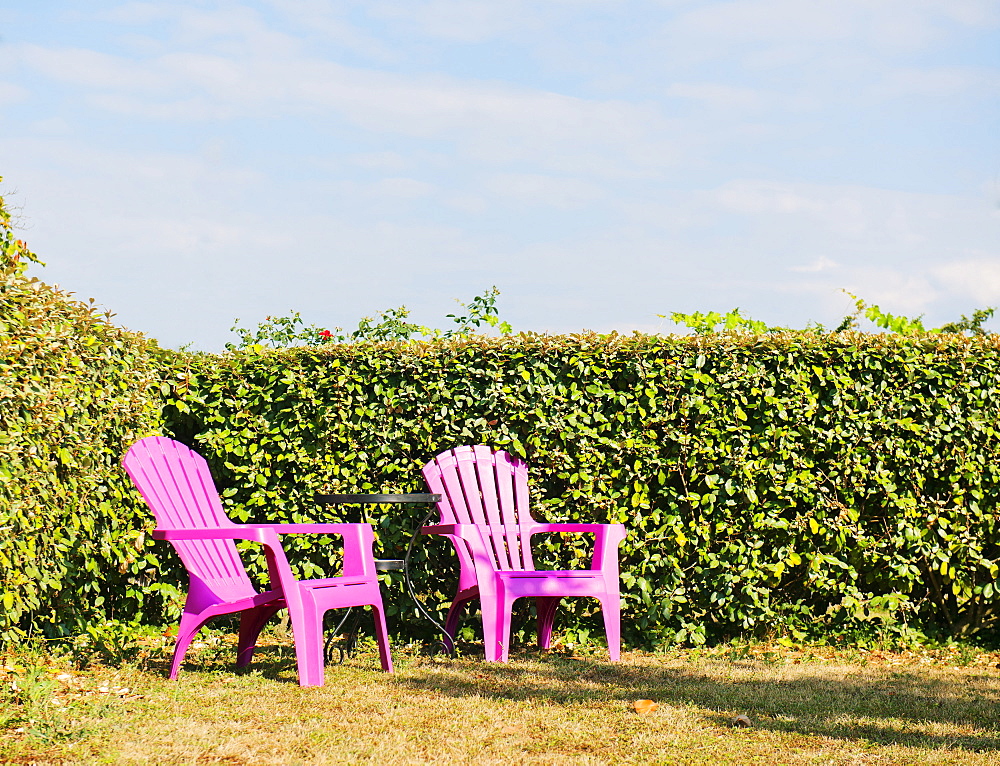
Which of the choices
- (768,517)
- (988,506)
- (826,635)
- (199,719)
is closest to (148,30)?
(199,719)

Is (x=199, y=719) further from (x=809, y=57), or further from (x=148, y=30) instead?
(x=809, y=57)

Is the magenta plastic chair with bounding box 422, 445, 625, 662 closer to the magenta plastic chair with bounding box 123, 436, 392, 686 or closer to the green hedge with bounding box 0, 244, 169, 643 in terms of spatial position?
the magenta plastic chair with bounding box 123, 436, 392, 686

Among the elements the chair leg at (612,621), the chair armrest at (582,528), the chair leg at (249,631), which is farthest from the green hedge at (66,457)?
the chair leg at (612,621)

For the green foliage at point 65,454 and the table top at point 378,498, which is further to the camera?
the table top at point 378,498

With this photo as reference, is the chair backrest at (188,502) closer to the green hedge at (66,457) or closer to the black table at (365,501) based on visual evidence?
the green hedge at (66,457)

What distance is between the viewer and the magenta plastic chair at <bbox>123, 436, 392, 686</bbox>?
348cm

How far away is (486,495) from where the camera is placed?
4.39m

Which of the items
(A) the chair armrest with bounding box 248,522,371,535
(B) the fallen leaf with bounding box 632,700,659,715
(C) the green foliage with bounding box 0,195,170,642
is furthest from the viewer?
(A) the chair armrest with bounding box 248,522,371,535

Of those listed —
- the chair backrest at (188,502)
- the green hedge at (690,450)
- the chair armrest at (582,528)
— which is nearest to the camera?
the chair backrest at (188,502)

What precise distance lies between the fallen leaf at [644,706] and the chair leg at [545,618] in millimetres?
1122

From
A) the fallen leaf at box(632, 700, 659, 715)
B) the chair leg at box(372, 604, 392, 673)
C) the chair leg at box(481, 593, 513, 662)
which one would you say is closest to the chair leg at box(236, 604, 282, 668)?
the chair leg at box(372, 604, 392, 673)

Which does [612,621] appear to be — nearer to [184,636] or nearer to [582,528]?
[582,528]

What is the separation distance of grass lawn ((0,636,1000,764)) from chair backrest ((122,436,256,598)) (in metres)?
0.40

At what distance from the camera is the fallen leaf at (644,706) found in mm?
3097
